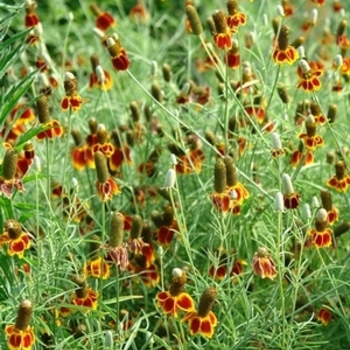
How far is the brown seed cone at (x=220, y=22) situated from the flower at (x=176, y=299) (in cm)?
74

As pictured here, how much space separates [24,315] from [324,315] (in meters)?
0.92

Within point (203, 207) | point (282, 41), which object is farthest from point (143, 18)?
point (282, 41)

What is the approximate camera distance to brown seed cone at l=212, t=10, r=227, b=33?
2586mm

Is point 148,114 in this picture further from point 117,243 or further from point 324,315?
point 117,243

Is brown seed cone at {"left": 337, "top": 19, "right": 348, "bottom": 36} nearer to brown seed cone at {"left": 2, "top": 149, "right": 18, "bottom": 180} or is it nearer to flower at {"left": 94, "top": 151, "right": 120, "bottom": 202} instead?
flower at {"left": 94, "top": 151, "right": 120, "bottom": 202}

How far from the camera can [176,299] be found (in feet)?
7.02

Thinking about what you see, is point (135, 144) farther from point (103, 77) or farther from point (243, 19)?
point (243, 19)

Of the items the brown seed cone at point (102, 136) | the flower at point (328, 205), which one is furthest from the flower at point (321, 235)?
the brown seed cone at point (102, 136)

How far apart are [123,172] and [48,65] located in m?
0.43

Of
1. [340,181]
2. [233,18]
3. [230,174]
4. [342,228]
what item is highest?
[233,18]

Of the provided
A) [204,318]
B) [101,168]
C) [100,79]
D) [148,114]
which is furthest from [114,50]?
[204,318]

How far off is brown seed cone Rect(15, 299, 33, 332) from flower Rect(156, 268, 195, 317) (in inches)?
11.0

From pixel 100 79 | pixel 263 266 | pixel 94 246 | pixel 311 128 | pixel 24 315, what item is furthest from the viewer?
pixel 100 79

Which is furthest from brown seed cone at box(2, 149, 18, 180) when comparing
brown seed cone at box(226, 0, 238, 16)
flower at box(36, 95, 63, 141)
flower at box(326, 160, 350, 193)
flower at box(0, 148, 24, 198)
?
flower at box(326, 160, 350, 193)
